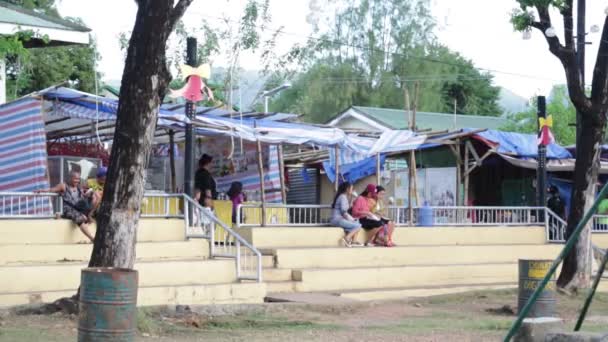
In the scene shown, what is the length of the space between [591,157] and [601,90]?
1.22 m

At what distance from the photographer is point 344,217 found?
62.3 ft

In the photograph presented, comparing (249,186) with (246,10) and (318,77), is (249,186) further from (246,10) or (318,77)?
(318,77)

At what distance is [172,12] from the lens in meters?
11.7

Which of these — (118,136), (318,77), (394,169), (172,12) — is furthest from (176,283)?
(318,77)

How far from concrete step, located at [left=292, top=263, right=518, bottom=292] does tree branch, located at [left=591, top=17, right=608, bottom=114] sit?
4.38 meters

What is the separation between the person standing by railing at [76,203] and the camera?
1470 centimetres

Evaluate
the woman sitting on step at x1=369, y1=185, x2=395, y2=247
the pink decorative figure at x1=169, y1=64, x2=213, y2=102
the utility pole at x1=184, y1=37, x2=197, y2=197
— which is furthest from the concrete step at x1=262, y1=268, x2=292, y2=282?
the pink decorative figure at x1=169, y1=64, x2=213, y2=102

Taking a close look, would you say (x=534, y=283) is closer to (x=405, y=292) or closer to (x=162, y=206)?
(x=405, y=292)

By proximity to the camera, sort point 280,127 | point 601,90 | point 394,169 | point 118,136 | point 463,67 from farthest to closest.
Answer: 1. point 463,67
2. point 394,169
3. point 280,127
4. point 601,90
5. point 118,136

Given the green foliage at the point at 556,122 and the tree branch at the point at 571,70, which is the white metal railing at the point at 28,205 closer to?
the tree branch at the point at 571,70

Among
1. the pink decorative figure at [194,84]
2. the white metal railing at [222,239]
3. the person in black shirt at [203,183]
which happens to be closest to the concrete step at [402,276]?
the white metal railing at [222,239]

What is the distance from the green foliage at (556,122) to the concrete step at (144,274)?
27038 millimetres

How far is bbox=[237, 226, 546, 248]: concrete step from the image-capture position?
1773cm

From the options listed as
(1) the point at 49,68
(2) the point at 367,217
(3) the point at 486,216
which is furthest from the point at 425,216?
(1) the point at 49,68
